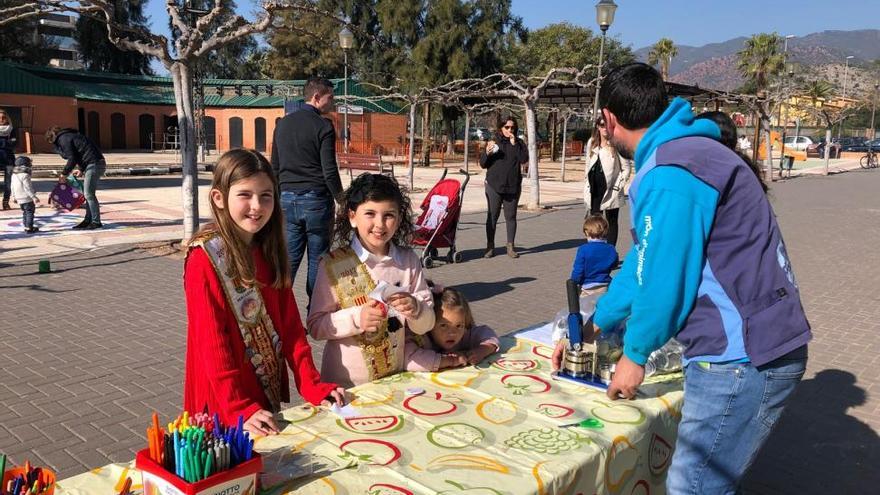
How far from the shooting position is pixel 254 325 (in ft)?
8.09

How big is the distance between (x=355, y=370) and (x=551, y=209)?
13.6 m

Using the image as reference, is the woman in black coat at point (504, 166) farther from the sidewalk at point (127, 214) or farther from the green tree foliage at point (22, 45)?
the green tree foliage at point (22, 45)

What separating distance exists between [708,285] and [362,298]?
55.4 inches

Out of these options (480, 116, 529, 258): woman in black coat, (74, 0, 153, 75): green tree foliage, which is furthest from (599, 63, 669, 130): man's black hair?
(74, 0, 153, 75): green tree foliage

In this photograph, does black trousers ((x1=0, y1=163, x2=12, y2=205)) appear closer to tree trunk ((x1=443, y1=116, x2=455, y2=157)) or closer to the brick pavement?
the brick pavement

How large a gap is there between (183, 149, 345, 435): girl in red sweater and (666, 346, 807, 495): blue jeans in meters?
1.17

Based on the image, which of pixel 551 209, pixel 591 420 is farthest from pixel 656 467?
pixel 551 209

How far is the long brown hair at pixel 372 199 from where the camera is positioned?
2.96 m

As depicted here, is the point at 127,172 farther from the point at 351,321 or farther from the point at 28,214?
the point at 351,321

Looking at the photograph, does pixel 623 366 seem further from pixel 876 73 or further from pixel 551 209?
pixel 876 73

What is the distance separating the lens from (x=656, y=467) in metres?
2.56

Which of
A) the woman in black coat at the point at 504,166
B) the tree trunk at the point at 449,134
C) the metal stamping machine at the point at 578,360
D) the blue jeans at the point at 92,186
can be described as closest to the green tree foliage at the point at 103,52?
the tree trunk at the point at 449,134

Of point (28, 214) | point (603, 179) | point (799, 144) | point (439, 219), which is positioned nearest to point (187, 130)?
point (439, 219)

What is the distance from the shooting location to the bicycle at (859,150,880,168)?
39.2 metres
